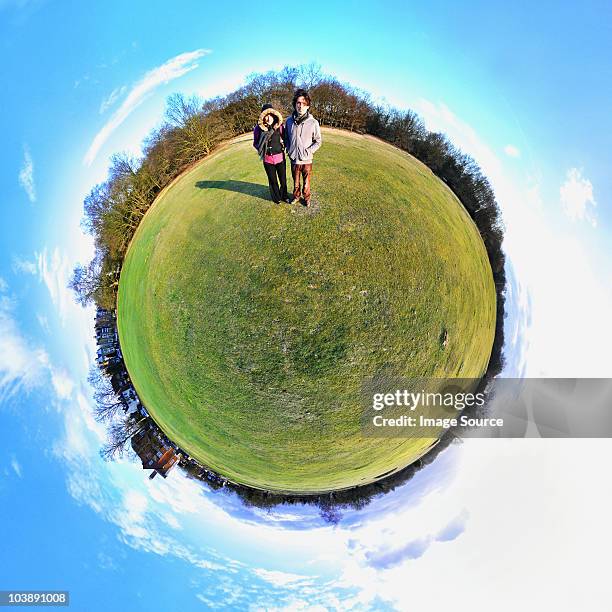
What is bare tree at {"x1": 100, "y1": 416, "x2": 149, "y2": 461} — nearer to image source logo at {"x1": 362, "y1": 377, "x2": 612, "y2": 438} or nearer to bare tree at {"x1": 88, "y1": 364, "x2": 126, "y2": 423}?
bare tree at {"x1": 88, "y1": 364, "x2": 126, "y2": 423}

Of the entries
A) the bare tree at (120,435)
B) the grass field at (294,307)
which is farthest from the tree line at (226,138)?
the bare tree at (120,435)

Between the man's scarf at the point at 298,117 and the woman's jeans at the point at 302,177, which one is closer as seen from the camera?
the man's scarf at the point at 298,117

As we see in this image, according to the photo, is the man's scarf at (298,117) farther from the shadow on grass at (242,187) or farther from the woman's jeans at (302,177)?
the shadow on grass at (242,187)

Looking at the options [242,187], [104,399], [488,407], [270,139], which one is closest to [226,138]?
[242,187]

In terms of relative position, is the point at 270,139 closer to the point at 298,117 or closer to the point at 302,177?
the point at 298,117

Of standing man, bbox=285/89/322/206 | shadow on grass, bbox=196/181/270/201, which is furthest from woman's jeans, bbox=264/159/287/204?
shadow on grass, bbox=196/181/270/201

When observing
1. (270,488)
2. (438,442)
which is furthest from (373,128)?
(270,488)
